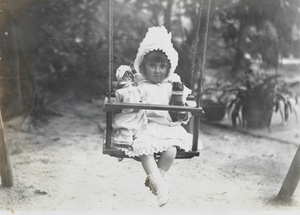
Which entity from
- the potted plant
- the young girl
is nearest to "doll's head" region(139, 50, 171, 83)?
the young girl

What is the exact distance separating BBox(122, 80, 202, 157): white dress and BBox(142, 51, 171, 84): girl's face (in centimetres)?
5

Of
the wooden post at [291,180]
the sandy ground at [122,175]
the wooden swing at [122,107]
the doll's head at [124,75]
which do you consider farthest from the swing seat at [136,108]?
the wooden post at [291,180]

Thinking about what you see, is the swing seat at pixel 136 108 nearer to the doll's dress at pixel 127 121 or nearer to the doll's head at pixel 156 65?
the doll's dress at pixel 127 121

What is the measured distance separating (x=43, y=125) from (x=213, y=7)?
201 cm

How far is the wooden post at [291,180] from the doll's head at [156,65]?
1076mm

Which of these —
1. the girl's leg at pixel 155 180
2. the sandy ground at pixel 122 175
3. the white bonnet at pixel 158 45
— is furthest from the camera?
the sandy ground at pixel 122 175

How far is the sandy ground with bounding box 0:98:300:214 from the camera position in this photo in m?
3.02

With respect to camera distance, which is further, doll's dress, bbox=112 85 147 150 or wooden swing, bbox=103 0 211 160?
doll's dress, bbox=112 85 147 150

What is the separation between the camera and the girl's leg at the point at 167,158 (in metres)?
2.12

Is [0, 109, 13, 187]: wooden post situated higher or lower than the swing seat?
lower

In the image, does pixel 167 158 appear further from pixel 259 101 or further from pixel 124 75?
pixel 259 101

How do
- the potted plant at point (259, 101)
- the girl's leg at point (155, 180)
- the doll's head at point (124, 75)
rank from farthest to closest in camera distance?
the potted plant at point (259, 101) < the doll's head at point (124, 75) < the girl's leg at point (155, 180)

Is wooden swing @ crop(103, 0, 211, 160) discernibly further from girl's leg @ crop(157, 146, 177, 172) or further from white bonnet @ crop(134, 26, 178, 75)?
white bonnet @ crop(134, 26, 178, 75)

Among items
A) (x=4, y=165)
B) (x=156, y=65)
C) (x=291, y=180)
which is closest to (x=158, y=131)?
A: (x=156, y=65)
